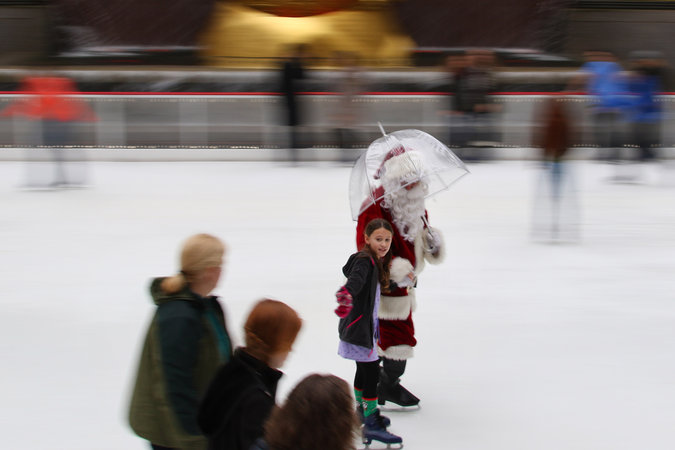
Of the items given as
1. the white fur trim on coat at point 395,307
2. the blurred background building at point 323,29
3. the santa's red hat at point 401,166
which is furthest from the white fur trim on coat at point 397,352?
the blurred background building at point 323,29

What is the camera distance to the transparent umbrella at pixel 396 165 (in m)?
3.12

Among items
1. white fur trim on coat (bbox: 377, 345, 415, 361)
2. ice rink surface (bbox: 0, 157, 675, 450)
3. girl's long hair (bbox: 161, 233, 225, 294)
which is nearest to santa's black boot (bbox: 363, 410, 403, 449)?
ice rink surface (bbox: 0, 157, 675, 450)

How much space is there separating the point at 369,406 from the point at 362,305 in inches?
16.4

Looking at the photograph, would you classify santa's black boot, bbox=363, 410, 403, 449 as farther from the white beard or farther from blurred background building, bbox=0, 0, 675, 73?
blurred background building, bbox=0, 0, 675, 73

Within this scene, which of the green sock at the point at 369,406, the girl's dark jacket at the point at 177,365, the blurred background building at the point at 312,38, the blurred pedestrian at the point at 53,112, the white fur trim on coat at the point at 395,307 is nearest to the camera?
the girl's dark jacket at the point at 177,365

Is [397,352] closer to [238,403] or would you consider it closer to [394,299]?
[394,299]

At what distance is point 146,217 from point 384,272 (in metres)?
4.52

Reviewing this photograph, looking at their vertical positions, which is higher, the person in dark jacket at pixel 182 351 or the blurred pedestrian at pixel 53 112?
the blurred pedestrian at pixel 53 112

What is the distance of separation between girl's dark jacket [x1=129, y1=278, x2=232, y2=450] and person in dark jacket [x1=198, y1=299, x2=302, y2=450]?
20cm

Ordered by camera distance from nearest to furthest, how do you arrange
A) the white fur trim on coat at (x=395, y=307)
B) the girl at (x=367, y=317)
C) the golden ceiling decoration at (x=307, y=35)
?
the girl at (x=367, y=317) → the white fur trim on coat at (x=395, y=307) → the golden ceiling decoration at (x=307, y=35)

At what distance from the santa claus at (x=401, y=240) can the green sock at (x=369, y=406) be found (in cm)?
25

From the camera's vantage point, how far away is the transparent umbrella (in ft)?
10.2

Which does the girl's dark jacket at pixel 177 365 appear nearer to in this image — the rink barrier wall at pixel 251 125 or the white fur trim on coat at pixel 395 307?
the white fur trim on coat at pixel 395 307

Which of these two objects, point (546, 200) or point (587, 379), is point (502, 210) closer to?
point (546, 200)
